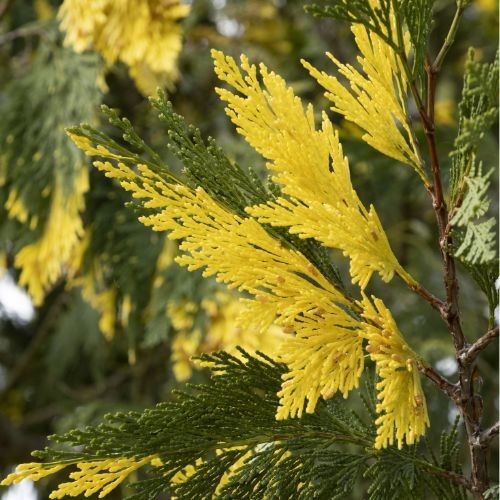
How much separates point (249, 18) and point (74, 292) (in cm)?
159

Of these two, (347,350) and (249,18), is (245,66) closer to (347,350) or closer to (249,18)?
(347,350)

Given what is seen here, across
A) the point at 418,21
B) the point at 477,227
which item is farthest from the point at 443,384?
the point at 418,21

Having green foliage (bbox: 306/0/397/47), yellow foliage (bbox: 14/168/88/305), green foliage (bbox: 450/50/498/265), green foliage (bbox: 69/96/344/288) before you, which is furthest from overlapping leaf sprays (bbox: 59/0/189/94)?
green foliage (bbox: 450/50/498/265)

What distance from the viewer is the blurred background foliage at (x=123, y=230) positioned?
94.0 inches

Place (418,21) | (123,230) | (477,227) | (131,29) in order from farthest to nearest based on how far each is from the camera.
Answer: (123,230)
(131,29)
(418,21)
(477,227)

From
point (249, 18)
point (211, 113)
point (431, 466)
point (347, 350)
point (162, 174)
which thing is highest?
point (249, 18)

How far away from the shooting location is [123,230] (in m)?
2.49

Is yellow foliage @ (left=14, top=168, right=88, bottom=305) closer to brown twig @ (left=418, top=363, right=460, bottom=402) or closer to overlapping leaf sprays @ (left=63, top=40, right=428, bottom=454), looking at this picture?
overlapping leaf sprays @ (left=63, top=40, right=428, bottom=454)

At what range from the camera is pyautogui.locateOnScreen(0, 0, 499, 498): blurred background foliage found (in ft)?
7.84

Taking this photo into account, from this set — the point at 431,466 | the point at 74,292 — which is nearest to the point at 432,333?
the point at 74,292

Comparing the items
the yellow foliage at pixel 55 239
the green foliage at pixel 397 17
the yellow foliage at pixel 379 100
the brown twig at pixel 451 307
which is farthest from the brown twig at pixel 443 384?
the yellow foliage at pixel 55 239

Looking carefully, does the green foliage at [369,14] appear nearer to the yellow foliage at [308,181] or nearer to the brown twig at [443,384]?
the yellow foliage at [308,181]

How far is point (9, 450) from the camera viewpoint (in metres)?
3.11

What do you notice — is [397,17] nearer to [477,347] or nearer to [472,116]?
[472,116]
